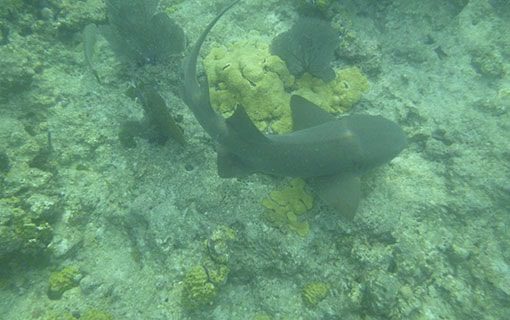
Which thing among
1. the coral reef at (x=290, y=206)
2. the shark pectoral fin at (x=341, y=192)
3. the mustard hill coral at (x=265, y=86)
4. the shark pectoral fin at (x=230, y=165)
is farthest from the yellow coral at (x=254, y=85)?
the shark pectoral fin at (x=341, y=192)

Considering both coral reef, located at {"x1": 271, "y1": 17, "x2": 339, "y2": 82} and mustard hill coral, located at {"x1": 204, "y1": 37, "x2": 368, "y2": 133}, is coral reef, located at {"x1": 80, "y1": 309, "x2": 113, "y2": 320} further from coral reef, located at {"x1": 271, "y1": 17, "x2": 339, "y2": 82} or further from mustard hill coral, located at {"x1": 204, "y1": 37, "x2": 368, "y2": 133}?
coral reef, located at {"x1": 271, "y1": 17, "x2": 339, "y2": 82}

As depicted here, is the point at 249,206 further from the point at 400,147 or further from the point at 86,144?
the point at 86,144

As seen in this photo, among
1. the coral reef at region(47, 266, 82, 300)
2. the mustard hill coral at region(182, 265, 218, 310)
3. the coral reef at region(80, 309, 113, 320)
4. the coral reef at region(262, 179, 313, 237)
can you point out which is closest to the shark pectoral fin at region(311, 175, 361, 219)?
the coral reef at region(262, 179, 313, 237)

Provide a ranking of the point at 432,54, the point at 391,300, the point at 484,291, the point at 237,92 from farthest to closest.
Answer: the point at 432,54 → the point at 237,92 → the point at 484,291 → the point at 391,300

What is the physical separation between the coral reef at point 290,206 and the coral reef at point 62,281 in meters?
2.64

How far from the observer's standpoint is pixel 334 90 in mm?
6000

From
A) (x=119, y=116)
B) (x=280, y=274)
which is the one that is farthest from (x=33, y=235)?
(x=280, y=274)

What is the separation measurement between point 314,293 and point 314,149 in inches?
72.8

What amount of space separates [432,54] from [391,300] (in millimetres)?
4788

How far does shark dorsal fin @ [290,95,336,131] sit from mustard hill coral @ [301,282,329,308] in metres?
2.19

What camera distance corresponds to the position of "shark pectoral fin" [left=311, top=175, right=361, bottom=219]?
4672mm

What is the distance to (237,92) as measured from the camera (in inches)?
221

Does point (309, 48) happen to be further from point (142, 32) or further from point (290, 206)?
point (142, 32)

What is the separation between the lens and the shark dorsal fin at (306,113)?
17.5ft
